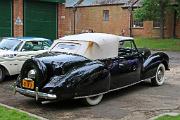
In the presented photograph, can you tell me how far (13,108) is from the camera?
8406 millimetres

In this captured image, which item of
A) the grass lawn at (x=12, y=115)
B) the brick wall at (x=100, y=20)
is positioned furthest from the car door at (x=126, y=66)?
the brick wall at (x=100, y=20)

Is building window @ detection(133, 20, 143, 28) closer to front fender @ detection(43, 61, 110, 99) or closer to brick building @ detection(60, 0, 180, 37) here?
brick building @ detection(60, 0, 180, 37)

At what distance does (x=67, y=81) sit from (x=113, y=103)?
158 cm

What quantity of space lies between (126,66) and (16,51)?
A: 4.19 m

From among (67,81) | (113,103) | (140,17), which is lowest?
(113,103)

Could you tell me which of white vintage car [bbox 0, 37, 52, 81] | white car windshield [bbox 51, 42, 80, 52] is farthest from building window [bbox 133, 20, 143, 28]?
white car windshield [bbox 51, 42, 80, 52]

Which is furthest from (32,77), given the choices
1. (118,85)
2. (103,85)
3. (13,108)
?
(118,85)

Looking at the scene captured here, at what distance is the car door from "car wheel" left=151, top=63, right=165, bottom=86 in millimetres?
1023

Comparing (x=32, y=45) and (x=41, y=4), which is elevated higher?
(x=41, y=4)

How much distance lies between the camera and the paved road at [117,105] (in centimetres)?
824

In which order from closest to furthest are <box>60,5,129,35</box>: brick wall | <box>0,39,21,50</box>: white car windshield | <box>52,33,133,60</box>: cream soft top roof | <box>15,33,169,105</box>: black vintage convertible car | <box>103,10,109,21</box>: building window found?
<box>15,33,169,105</box>: black vintage convertible car < <box>52,33,133,60</box>: cream soft top roof < <box>0,39,21,50</box>: white car windshield < <box>60,5,129,35</box>: brick wall < <box>103,10,109,21</box>: building window

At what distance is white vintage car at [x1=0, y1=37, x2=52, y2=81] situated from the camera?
483 inches

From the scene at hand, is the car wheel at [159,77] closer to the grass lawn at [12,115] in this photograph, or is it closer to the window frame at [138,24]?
the grass lawn at [12,115]

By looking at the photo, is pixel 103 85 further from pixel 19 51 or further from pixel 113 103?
pixel 19 51
